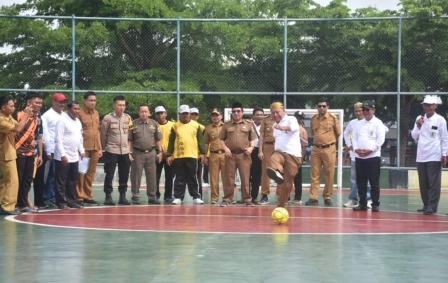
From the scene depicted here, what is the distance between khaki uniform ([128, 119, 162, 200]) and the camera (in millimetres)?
19047

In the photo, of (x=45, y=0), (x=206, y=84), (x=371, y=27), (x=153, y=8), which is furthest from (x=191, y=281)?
(x=45, y=0)

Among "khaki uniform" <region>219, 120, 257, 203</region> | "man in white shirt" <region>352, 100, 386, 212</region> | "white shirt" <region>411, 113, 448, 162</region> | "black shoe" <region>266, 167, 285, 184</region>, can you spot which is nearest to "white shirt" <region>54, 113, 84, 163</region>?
"khaki uniform" <region>219, 120, 257, 203</region>

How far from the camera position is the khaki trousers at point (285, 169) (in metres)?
15.5

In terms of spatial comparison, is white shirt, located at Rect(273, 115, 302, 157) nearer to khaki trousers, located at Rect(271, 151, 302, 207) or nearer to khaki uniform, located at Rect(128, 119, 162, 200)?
khaki trousers, located at Rect(271, 151, 302, 207)

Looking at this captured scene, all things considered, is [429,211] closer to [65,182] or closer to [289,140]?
[289,140]

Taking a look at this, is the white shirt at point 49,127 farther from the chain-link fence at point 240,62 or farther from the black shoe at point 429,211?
the chain-link fence at point 240,62

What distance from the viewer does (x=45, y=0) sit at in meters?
47.7

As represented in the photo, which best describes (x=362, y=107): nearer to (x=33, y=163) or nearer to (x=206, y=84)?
(x=33, y=163)

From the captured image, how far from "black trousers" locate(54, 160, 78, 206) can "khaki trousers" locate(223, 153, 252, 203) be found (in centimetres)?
281

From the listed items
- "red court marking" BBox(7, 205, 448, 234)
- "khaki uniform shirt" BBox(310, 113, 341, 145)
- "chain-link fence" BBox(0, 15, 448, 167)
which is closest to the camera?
"red court marking" BBox(7, 205, 448, 234)

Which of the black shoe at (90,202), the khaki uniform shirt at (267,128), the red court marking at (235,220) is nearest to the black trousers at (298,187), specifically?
the khaki uniform shirt at (267,128)

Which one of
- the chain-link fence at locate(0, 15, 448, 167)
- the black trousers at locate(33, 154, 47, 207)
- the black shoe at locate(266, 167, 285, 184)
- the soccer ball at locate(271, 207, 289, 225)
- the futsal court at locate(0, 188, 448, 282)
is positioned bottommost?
the futsal court at locate(0, 188, 448, 282)

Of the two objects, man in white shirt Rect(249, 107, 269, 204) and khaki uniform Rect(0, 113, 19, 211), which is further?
man in white shirt Rect(249, 107, 269, 204)

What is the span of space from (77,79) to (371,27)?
9.63m
